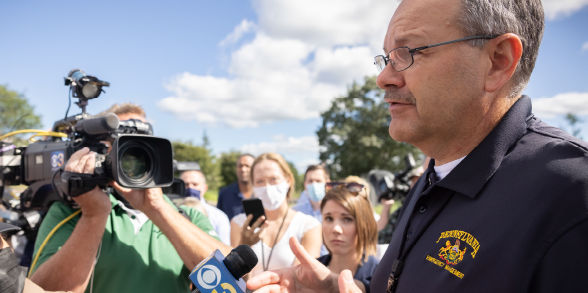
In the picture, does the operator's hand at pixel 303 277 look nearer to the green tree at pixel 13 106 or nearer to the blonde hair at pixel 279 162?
the blonde hair at pixel 279 162

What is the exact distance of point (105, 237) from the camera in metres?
2.31

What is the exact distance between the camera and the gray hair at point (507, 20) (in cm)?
136

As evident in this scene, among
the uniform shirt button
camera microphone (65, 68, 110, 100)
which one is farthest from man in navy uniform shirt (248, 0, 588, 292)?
camera microphone (65, 68, 110, 100)

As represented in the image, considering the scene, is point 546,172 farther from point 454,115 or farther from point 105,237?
point 105,237

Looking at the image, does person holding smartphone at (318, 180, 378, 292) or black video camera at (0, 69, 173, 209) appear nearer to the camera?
black video camera at (0, 69, 173, 209)

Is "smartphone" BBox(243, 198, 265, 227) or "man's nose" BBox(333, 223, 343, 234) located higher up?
"smartphone" BBox(243, 198, 265, 227)

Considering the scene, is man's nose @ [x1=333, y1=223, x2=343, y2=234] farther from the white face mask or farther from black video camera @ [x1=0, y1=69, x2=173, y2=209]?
black video camera @ [x1=0, y1=69, x2=173, y2=209]

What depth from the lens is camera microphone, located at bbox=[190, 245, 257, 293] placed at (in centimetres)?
130

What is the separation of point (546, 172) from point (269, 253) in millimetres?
2933

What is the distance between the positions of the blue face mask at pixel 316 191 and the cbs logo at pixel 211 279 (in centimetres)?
455

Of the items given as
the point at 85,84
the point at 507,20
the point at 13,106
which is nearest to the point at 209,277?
the point at 507,20

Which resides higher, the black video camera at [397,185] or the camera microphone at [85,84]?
the camera microphone at [85,84]

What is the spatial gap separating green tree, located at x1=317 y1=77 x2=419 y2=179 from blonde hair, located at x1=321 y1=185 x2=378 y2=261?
117 feet

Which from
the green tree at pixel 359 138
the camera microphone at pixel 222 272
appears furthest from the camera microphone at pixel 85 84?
the green tree at pixel 359 138
